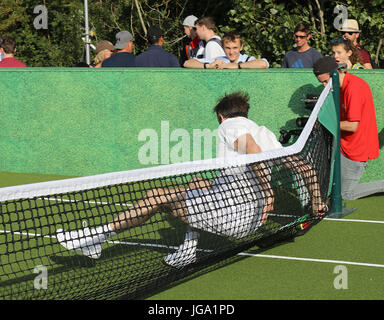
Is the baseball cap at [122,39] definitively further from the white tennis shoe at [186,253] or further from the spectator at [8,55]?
the white tennis shoe at [186,253]

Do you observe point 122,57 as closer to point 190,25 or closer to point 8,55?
point 190,25

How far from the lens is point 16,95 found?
10.8 meters

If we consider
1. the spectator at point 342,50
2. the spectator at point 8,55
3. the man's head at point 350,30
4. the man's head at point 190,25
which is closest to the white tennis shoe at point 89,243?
the spectator at point 342,50

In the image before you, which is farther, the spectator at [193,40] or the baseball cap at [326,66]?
the spectator at [193,40]

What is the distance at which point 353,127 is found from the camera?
7.55 m

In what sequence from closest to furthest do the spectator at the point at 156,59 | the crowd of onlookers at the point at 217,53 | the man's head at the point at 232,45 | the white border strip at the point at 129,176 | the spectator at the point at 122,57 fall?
the white border strip at the point at 129,176 < the man's head at the point at 232,45 < the crowd of onlookers at the point at 217,53 < the spectator at the point at 156,59 < the spectator at the point at 122,57

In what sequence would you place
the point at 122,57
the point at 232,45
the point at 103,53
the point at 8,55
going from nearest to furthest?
the point at 232,45, the point at 122,57, the point at 103,53, the point at 8,55

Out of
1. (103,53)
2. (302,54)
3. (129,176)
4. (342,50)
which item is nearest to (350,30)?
(302,54)

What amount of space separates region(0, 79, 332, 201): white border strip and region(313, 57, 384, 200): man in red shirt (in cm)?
144

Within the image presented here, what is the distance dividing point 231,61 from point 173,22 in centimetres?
1018

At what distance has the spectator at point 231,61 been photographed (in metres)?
9.22

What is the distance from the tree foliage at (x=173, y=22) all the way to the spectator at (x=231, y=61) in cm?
494

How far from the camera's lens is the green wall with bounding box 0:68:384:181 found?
8.97 m

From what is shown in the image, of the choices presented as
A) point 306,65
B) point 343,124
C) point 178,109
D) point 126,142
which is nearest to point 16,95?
point 126,142
